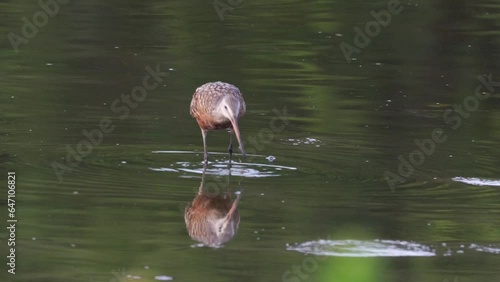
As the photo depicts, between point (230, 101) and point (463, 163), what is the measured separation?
6.73ft

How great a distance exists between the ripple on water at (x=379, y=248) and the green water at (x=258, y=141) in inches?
1.2

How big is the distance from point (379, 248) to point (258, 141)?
13.3 ft

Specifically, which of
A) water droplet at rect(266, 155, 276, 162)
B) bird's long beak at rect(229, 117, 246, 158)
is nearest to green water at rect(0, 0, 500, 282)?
water droplet at rect(266, 155, 276, 162)

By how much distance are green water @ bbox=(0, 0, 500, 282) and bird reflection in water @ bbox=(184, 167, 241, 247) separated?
94mm

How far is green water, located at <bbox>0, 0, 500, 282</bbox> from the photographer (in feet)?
28.9

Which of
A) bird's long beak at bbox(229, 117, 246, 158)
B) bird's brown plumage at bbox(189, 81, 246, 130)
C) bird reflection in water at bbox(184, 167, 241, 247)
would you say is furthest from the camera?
bird's brown plumage at bbox(189, 81, 246, 130)

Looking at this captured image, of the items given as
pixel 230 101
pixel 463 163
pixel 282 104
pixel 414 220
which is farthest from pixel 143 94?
pixel 414 220

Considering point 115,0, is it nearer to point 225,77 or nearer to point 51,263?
point 225,77

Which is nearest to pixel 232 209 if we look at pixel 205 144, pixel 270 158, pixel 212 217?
pixel 212 217

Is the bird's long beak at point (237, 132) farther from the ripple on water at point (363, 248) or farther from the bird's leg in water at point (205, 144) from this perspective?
the ripple on water at point (363, 248)

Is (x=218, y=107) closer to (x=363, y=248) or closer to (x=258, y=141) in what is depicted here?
(x=258, y=141)

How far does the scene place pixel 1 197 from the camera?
34.0ft

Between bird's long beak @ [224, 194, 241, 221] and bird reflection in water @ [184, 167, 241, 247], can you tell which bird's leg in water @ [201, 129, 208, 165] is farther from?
bird's long beak @ [224, 194, 241, 221]

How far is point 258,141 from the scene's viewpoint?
12938mm
